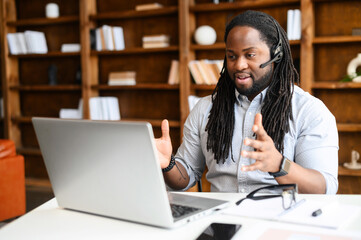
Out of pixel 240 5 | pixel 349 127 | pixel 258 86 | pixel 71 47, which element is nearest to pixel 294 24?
pixel 240 5

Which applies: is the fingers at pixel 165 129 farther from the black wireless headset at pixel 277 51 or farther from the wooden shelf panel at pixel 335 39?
the wooden shelf panel at pixel 335 39

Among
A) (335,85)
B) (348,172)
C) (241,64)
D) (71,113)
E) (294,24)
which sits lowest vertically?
(348,172)

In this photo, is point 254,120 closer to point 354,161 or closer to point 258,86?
point 258,86

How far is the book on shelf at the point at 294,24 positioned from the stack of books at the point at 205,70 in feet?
1.98

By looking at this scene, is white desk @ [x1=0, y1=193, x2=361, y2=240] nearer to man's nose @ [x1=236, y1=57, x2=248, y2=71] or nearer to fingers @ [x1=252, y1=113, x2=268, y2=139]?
fingers @ [x1=252, y1=113, x2=268, y2=139]

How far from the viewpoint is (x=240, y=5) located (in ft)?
11.0

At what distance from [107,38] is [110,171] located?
3.13 metres

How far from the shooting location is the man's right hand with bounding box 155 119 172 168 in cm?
125

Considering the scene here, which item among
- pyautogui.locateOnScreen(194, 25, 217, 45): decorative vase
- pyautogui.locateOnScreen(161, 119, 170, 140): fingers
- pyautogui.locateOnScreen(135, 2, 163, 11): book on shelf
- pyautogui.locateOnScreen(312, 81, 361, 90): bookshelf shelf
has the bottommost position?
pyautogui.locateOnScreen(312, 81, 361, 90): bookshelf shelf

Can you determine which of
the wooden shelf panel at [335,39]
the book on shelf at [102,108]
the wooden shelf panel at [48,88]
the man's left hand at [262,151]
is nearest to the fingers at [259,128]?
the man's left hand at [262,151]

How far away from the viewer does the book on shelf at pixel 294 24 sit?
3146 millimetres

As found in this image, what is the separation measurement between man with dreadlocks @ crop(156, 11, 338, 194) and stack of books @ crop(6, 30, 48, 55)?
3.08 meters

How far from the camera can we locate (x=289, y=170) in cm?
119

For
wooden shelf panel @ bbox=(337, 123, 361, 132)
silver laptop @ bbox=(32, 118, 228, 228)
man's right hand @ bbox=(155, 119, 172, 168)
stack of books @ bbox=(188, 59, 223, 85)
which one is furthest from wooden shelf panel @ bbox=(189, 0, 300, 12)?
silver laptop @ bbox=(32, 118, 228, 228)
